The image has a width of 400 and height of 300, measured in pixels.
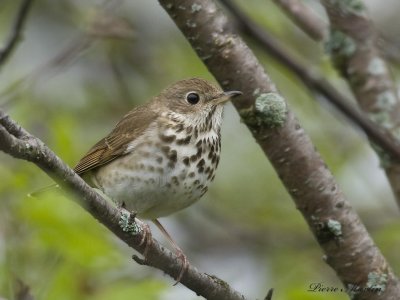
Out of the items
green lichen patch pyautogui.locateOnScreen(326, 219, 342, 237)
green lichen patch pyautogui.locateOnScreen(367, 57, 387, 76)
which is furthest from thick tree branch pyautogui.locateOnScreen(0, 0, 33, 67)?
green lichen patch pyautogui.locateOnScreen(367, 57, 387, 76)

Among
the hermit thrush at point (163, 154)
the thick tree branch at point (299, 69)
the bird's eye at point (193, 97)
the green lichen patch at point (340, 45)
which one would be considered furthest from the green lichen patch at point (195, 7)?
the thick tree branch at point (299, 69)

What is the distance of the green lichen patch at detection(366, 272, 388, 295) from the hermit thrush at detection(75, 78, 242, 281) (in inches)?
42.7

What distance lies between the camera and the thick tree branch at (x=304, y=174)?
15.3 ft

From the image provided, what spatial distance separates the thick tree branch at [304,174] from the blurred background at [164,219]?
55 centimetres

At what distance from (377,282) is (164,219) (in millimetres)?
4030

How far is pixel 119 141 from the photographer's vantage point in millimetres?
5715

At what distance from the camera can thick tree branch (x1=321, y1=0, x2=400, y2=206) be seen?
5.34m

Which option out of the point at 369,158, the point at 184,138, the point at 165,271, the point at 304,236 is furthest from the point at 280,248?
the point at 165,271

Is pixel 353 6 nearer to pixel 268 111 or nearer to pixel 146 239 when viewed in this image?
pixel 268 111

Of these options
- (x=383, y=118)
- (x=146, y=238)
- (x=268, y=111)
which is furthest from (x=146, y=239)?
(x=383, y=118)

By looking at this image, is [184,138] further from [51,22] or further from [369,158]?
[51,22]

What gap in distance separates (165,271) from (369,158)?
191 inches

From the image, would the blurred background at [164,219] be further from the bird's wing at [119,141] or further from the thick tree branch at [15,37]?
the thick tree branch at [15,37]

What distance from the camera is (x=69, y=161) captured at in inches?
231
